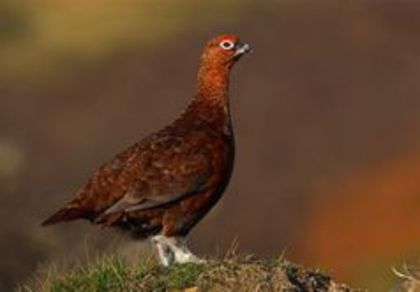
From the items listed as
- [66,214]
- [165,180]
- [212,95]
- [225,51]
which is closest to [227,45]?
[225,51]

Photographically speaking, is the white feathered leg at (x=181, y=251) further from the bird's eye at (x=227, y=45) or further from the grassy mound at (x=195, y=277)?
the bird's eye at (x=227, y=45)

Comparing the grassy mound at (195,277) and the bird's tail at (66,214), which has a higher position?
the bird's tail at (66,214)

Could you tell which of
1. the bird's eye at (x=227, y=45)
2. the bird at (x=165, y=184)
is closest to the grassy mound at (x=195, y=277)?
the bird at (x=165, y=184)

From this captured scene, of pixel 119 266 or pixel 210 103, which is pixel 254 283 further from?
pixel 210 103

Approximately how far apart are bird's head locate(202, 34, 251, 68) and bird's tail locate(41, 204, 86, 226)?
1948 mm

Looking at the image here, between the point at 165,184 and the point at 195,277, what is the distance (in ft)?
6.26

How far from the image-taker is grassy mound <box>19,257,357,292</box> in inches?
294

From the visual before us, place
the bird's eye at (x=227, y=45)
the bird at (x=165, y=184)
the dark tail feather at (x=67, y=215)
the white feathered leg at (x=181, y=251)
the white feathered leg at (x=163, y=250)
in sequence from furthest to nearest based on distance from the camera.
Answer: the bird's eye at (x=227, y=45) < the dark tail feather at (x=67, y=215) < the bird at (x=165, y=184) < the white feathered leg at (x=163, y=250) < the white feathered leg at (x=181, y=251)

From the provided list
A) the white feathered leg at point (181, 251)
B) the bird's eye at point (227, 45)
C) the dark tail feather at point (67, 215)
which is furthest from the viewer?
the bird's eye at point (227, 45)

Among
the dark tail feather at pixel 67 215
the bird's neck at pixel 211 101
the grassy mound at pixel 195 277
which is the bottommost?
the grassy mound at pixel 195 277

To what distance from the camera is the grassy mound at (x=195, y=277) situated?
746 centimetres

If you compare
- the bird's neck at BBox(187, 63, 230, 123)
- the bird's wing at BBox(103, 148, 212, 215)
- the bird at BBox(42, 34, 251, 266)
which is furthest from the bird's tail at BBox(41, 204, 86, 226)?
the bird's neck at BBox(187, 63, 230, 123)

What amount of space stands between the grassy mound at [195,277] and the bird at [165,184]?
91 centimetres

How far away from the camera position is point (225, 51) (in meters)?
10.2
